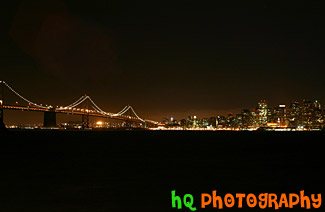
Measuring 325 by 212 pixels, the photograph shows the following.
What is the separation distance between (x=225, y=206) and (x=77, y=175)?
10859mm

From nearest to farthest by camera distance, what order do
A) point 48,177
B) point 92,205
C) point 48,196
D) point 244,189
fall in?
point 92,205 → point 48,196 → point 244,189 → point 48,177

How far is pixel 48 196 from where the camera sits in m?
14.6

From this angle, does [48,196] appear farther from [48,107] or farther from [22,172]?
[48,107]

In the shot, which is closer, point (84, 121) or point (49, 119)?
point (49, 119)

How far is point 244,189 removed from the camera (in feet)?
53.6

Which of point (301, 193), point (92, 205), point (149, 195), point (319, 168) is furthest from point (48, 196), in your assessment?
point (319, 168)

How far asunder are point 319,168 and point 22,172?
18.4 m

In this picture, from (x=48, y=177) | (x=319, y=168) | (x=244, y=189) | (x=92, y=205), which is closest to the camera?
(x=92, y=205)

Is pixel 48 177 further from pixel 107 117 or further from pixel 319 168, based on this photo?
pixel 107 117

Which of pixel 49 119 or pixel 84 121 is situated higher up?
pixel 49 119

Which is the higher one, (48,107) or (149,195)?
(48,107)

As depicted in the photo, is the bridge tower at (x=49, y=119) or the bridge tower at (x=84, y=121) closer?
the bridge tower at (x=49, y=119)

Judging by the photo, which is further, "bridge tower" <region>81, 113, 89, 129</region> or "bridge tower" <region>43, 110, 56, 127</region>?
"bridge tower" <region>81, 113, 89, 129</region>

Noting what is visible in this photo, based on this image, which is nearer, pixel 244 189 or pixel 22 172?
pixel 244 189
